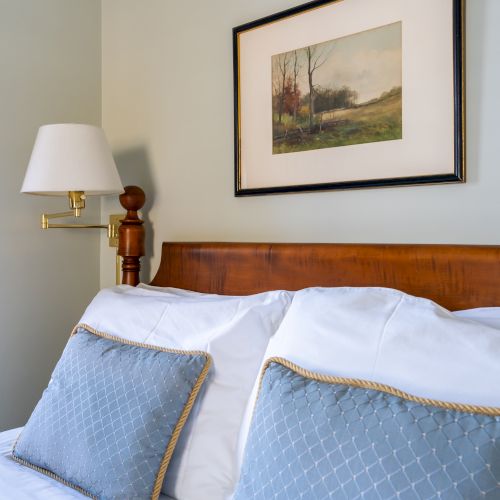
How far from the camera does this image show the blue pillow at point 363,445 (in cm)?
67

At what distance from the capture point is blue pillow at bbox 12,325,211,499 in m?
0.98

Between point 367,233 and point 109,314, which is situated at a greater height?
point 367,233

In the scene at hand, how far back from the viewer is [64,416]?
3.59 feet

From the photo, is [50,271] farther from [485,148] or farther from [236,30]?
[485,148]

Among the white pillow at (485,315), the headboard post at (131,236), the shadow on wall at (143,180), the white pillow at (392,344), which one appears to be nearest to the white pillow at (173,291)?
the headboard post at (131,236)

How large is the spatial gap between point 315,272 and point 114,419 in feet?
2.04

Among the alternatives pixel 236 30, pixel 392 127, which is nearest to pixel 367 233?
pixel 392 127

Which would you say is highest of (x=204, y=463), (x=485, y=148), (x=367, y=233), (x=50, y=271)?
(x=485, y=148)

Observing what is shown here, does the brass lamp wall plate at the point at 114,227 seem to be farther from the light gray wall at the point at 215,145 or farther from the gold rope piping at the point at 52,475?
the gold rope piping at the point at 52,475

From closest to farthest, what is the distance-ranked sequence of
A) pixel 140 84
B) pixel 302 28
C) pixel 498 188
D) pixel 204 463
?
pixel 204 463 < pixel 498 188 < pixel 302 28 < pixel 140 84

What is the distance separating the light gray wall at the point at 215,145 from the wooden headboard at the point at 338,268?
10cm

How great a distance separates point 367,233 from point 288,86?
506mm

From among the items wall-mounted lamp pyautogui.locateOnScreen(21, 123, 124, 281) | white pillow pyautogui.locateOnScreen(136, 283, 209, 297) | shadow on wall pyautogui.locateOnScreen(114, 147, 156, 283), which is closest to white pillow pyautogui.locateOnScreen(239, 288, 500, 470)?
white pillow pyautogui.locateOnScreen(136, 283, 209, 297)

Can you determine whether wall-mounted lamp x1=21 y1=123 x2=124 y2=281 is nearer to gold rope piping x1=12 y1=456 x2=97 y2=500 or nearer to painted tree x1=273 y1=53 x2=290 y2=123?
painted tree x1=273 y1=53 x2=290 y2=123
